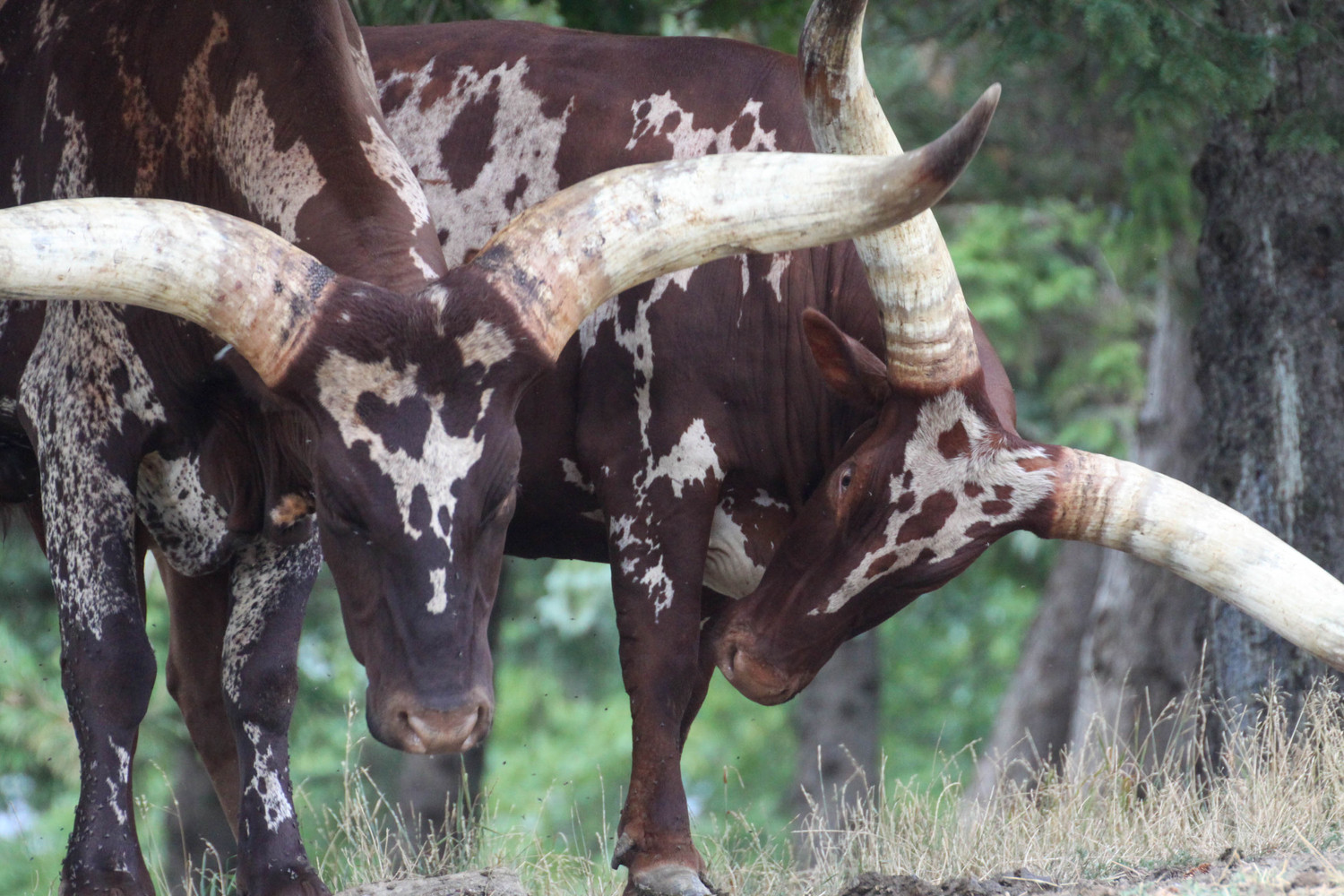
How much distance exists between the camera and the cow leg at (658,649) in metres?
4.94

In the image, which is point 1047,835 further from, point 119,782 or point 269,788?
point 119,782

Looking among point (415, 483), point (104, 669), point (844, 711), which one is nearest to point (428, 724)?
point (415, 483)

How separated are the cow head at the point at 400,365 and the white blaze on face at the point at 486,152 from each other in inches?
60.7

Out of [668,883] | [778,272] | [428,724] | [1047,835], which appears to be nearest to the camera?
[428,724]

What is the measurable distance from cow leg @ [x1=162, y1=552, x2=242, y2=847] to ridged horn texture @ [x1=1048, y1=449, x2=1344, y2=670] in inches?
120

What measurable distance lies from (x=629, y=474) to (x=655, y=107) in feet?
4.23

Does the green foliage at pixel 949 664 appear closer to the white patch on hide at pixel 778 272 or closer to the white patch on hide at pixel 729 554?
the white patch on hide at pixel 729 554

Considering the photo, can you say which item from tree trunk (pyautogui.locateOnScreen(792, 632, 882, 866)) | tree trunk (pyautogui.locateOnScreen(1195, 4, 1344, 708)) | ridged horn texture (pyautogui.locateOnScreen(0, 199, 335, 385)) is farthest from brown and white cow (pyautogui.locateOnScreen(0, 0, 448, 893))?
tree trunk (pyautogui.locateOnScreen(792, 632, 882, 866))

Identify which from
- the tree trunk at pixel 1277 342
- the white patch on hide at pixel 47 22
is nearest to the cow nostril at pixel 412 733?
the white patch on hide at pixel 47 22

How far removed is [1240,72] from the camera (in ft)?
19.0

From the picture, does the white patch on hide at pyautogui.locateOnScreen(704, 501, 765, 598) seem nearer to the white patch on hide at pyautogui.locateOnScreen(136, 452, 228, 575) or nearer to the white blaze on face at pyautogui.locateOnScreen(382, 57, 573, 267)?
the white blaze on face at pyautogui.locateOnScreen(382, 57, 573, 267)

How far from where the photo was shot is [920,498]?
479cm

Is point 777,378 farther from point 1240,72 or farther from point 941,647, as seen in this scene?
point 941,647

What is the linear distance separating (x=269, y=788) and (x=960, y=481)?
232 centimetres
